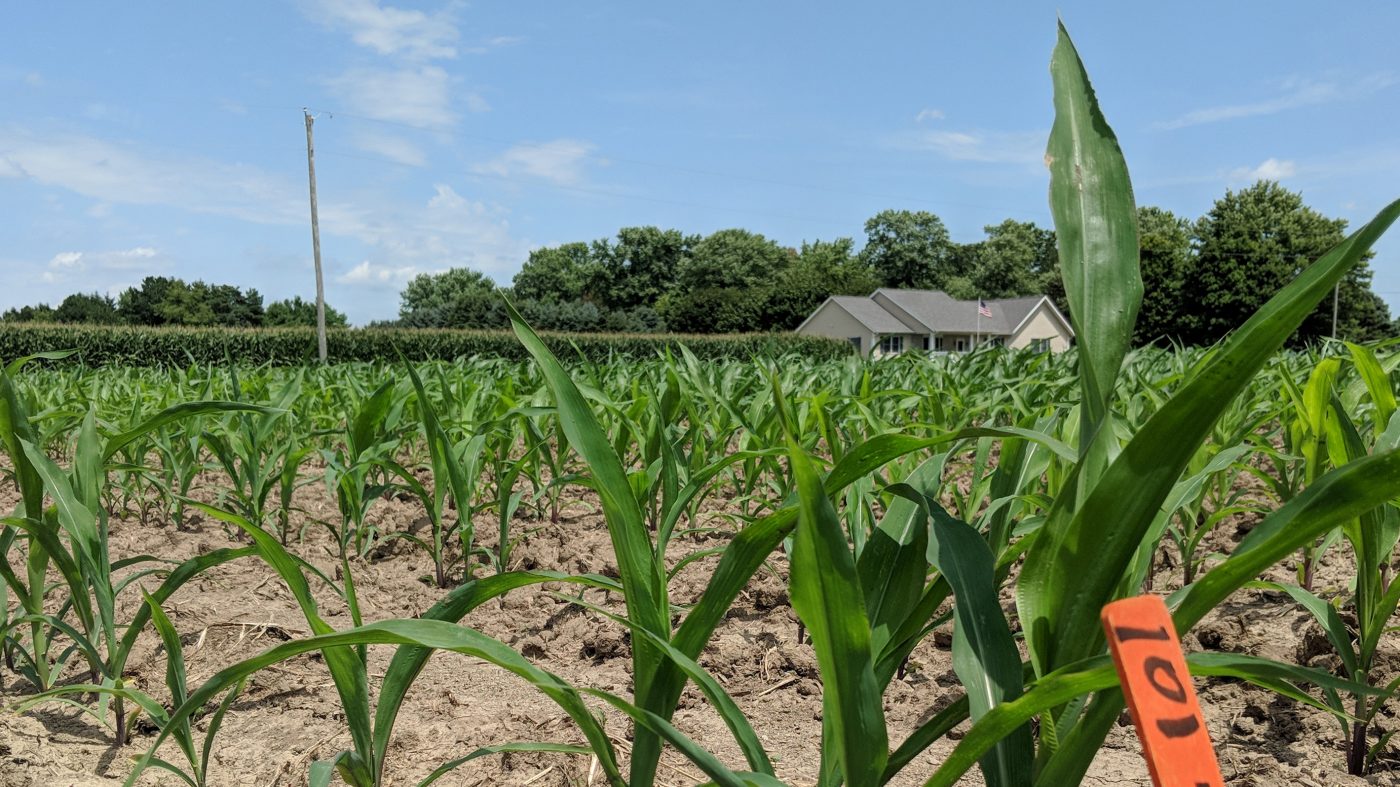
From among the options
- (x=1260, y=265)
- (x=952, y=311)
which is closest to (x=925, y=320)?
(x=952, y=311)

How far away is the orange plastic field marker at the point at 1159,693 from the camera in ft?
2.29

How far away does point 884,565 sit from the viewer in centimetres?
106

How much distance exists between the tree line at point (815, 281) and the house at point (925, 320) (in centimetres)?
392

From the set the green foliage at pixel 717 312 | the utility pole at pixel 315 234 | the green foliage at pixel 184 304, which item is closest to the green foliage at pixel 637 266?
the green foliage at pixel 717 312

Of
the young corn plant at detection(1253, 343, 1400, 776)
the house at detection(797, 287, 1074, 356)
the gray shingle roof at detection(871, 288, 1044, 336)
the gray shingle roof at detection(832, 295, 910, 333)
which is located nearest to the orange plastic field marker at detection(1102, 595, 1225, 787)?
the young corn plant at detection(1253, 343, 1400, 776)

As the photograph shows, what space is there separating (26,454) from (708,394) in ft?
6.42

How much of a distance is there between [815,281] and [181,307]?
39293mm

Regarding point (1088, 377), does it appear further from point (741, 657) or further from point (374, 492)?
point (374, 492)

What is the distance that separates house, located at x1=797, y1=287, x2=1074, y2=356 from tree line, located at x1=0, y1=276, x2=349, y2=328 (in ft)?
97.7

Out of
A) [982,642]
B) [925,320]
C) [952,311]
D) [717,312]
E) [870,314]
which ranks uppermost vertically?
[717,312]

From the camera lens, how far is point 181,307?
184ft

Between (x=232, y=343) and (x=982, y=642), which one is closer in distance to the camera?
(x=982, y=642)

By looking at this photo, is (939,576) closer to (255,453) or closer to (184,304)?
(255,453)

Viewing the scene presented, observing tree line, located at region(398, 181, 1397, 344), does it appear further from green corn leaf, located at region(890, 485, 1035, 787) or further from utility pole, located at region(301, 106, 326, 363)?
green corn leaf, located at region(890, 485, 1035, 787)
